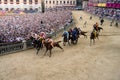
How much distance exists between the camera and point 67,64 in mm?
12789

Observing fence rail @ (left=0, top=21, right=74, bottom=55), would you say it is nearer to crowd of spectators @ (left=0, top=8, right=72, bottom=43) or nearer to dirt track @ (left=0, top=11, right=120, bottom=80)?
dirt track @ (left=0, top=11, right=120, bottom=80)

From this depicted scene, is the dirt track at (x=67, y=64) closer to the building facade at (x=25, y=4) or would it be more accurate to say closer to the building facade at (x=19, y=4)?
the building facade at (x=19, y=4)

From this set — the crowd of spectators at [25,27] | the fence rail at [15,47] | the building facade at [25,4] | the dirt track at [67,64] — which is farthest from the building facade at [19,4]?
the dirt track at [67,64]

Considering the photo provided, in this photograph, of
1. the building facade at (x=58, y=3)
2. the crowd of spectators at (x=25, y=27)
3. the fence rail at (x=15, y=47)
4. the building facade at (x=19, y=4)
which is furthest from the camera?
the building facade at (x=58, y=3)

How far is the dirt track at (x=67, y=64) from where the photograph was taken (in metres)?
11.0

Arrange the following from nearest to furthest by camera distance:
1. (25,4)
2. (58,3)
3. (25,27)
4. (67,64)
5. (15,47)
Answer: (67,64) → (15,47) → (25,27) → (25,4) → (58,3)

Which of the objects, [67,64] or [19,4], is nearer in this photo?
[67,64]

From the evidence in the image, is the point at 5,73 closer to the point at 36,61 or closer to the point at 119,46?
the point at 36,61

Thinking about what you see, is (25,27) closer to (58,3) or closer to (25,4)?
(25,4)

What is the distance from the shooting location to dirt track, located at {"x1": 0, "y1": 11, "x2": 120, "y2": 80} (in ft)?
36.1

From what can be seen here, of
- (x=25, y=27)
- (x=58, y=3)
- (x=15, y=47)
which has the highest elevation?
(x=58, y=3)

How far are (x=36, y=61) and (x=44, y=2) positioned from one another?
6805 cm

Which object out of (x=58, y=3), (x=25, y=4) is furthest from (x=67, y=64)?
(x=58, y=3)

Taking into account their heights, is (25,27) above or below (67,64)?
above
